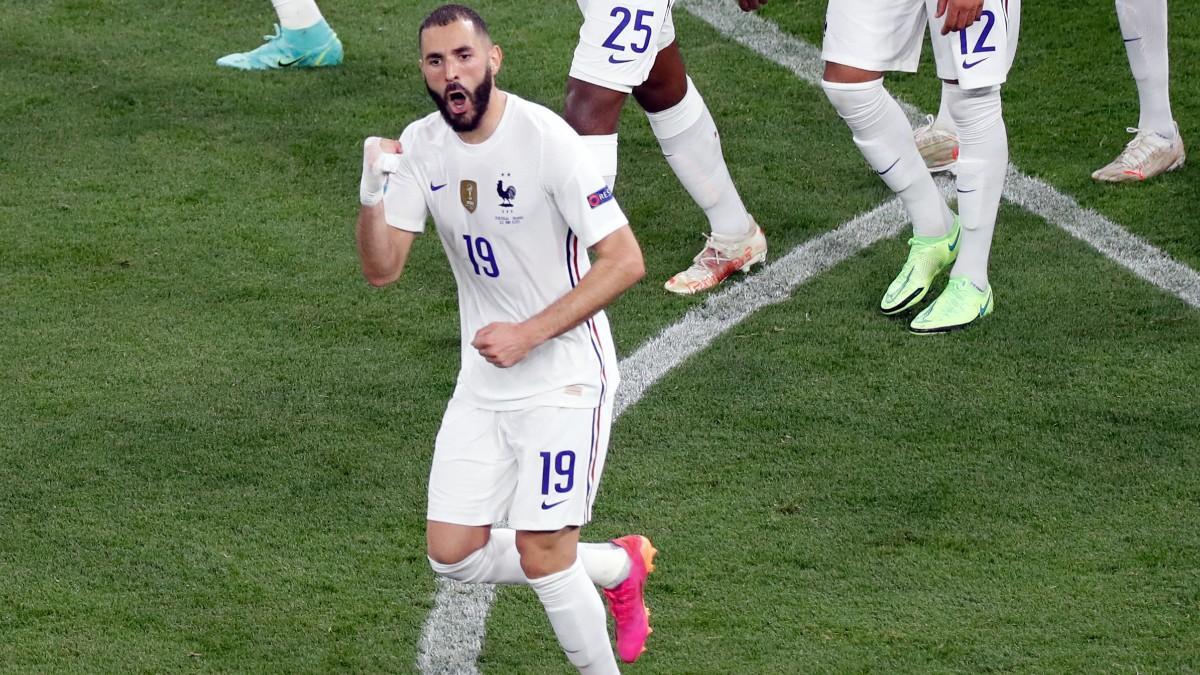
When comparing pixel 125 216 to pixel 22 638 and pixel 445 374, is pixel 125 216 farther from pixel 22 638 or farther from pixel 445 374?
pixel 22 638

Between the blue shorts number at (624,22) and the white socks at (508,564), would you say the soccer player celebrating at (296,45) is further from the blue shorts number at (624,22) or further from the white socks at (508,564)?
the white socks at (508,564)

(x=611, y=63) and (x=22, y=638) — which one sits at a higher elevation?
(x=611, y=63)

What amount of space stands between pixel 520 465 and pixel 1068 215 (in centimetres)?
327

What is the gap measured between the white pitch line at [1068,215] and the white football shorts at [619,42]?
1.86 m

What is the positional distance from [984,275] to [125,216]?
10.9 ft

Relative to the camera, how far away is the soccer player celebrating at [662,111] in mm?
5266

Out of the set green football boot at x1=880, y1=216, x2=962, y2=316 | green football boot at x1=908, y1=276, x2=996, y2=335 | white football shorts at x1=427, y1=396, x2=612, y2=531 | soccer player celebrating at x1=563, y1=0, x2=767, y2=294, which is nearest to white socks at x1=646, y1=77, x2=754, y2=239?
soccer player celebrating at x1=563, y1=0, x2=767, y2=294

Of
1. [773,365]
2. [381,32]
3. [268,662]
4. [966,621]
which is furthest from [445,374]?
[381,32]

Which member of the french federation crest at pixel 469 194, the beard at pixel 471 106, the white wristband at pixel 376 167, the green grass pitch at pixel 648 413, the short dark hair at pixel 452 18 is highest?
the short dark hair at pixel 452 18

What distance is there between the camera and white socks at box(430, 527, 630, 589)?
384 cm

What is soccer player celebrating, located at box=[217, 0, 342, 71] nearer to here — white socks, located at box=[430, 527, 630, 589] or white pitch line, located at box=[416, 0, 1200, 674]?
white pitch line, located at box=[416, 0, 1200, 674]

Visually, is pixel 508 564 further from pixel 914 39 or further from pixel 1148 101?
pixel 1148 101

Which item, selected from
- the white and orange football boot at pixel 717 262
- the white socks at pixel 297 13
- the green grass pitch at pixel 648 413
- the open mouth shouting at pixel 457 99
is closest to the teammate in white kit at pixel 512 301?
the open mouth shouting at pixel 457 99

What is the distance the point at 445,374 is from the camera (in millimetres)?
5473
